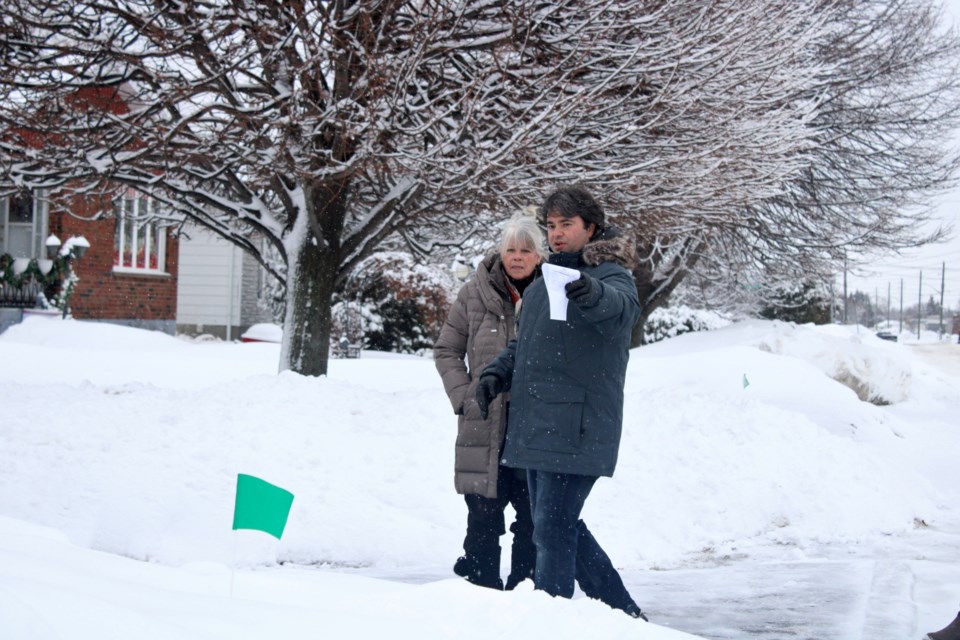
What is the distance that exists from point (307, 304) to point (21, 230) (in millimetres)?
11457

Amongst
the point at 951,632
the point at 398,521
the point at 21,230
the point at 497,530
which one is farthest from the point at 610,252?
the point at 21,230

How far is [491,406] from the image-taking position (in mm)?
4738

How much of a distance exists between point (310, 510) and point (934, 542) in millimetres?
4574

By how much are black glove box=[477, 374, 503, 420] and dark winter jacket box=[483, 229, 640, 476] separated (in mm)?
150

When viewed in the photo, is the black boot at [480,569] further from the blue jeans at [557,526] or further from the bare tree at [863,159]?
the bare tree at [863,159]

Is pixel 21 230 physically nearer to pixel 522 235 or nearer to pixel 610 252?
pixel 522 235

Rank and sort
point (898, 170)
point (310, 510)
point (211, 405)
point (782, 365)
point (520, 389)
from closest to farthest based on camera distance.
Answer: point (520, 389)
point (310, 510)
point (211, 405)
point (782, 365)
point (898, 170)

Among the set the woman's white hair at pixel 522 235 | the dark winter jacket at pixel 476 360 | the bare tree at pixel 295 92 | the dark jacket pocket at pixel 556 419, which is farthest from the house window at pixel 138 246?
the dark jacket pocket at pixel 556 419

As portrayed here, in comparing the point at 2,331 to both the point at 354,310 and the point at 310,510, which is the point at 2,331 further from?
the point at 310,510

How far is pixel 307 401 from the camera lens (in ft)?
29.5

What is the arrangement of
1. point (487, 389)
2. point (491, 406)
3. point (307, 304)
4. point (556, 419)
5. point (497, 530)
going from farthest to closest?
point (307, 304) < point (497, 530) < point (491, 406) < point (487, 389) < point (556, 419)

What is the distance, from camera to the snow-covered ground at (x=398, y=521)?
306cm

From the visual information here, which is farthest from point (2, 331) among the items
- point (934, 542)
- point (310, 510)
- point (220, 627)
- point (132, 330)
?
point (220, 627)

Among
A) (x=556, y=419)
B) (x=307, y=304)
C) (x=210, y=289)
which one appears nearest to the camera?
(x=556, y=419)
